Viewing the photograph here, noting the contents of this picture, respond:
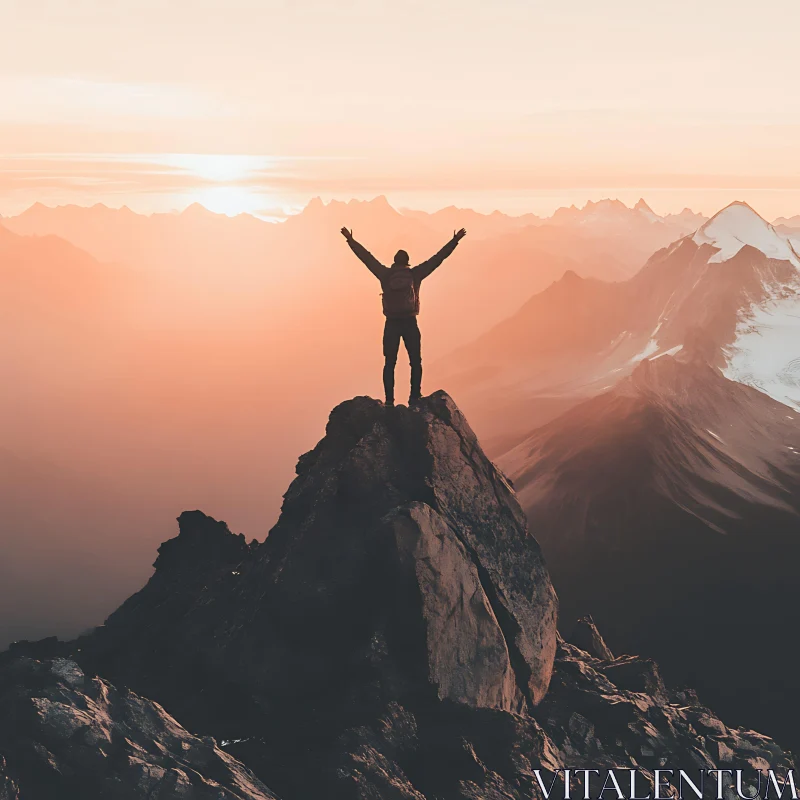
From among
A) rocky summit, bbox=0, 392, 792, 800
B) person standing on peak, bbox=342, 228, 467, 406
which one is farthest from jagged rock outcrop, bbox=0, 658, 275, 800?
person standing on peak, bbox=342, 228, 467, 406

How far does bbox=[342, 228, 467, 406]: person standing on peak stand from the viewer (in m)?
27.1

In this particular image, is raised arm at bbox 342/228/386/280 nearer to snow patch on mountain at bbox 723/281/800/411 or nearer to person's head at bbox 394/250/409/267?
person's head at bbox 394/250/409/267

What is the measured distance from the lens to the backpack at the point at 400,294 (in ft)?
89.0

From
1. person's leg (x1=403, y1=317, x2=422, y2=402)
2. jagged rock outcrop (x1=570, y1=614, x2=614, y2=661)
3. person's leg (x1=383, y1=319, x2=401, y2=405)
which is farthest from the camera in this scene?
jagged rock outcrop (x1=570, y1=614, x2=614, y2=661)

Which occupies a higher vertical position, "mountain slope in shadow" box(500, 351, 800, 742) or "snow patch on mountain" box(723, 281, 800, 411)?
"snow patch on mountain" box(723, 281, 800, 411)

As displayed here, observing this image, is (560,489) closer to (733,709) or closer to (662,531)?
(662,531)

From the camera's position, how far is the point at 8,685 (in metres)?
21.6

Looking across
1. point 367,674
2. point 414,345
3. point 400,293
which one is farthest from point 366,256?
point 367,674

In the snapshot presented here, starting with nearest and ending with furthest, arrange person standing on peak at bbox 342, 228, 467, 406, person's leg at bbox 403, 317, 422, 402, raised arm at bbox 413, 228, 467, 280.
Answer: raised arm at bbox 413, 228, 467, 280 < person standing on peak at bbox 342, 228, 467, 406 < person's leg at bbox 403, 317, 422, 402

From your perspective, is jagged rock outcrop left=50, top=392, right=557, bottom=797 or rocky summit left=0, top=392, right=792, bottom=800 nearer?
rocky summit left=0, top=392, right=792, bottom=800

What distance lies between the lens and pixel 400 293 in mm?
27234

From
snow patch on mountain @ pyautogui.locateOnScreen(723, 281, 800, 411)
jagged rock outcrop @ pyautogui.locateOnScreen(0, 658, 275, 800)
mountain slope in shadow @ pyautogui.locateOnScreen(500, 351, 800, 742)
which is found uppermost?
→ snow patch on mountain @ pyautogui.locateOnScreen(723, 281, 800, 411)

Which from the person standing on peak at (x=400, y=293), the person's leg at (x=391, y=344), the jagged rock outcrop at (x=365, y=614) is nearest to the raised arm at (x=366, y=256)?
the person standing on peak at (x=400, y=293)

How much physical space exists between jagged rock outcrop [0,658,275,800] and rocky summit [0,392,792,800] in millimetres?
47
